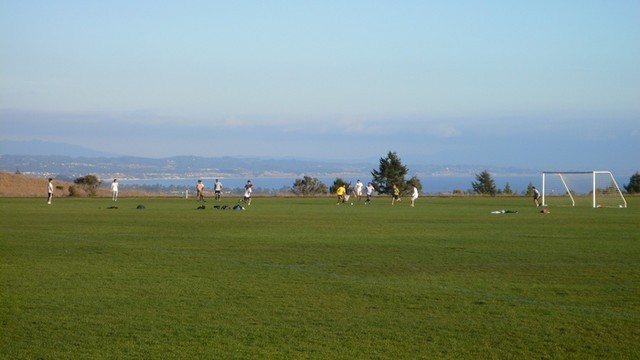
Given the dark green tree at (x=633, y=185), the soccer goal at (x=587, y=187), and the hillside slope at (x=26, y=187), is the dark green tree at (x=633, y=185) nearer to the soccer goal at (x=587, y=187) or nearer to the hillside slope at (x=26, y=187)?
the soccer goal at (x=587, y=187)

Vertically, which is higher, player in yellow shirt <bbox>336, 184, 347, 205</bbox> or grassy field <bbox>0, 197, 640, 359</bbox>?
player in yellow shirt <bbox>336, 184, 347, 205</bbox>

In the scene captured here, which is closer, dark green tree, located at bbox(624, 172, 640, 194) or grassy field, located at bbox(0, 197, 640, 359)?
grassy field, located at bbox(0, 197, 640, 359)

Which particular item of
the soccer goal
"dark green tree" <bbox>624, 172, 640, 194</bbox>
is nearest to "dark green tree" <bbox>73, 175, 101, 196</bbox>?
the soccer goal

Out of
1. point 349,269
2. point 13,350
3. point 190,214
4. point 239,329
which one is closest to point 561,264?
point 349,269

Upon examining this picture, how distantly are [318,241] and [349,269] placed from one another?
734 centimetres

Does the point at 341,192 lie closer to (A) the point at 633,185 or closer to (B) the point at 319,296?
(A) the point at 633,185

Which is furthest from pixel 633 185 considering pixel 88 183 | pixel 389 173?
pixel 88 183

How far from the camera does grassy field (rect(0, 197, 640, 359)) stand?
10.6m

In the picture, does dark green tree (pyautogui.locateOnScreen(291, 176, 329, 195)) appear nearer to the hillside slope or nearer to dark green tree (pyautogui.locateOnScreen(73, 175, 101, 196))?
the hillside slope

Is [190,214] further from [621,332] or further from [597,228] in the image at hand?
[621,332]

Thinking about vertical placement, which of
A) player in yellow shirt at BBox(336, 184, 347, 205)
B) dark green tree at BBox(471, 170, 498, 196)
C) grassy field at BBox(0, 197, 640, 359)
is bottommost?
grassy field at BBox(0, 197, 640, 359)

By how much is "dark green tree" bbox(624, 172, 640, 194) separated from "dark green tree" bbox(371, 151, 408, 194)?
73.5ft

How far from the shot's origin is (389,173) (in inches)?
3944

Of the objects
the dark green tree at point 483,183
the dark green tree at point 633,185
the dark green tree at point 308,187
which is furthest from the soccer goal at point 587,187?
the dark green tree at point 483,183
